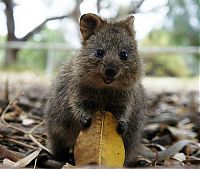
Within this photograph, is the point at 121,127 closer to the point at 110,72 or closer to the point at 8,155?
the point at 110,72

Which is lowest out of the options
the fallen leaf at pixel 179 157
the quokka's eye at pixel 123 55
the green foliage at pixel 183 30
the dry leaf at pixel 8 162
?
the fallen leaf at pixel 179 157

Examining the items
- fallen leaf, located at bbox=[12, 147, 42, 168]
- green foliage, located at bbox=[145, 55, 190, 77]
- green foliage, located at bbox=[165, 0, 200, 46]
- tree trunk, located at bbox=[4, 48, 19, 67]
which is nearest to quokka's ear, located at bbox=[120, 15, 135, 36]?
fallen leaf, located at bbox=[12, 147, 42, 168]

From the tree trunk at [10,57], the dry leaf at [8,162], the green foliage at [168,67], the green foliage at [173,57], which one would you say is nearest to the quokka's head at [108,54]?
the dry leaf at [8,162]

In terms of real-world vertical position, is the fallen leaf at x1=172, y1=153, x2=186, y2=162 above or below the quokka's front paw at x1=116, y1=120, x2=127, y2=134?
below

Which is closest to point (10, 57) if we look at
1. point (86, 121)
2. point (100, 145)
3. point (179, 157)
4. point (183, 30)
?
point (183, 30)

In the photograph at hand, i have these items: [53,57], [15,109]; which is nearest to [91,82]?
[15,109]

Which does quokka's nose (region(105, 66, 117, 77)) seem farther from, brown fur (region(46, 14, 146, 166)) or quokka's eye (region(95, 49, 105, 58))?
quokka's eye (region(95, 49, 105, 58))

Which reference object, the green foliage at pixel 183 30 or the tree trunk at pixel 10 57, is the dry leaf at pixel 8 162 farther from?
the tree trunk at pixel 10 57

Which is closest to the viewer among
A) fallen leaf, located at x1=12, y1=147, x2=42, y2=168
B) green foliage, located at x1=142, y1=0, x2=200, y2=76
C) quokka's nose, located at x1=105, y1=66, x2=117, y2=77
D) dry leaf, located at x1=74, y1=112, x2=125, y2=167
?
dry leaf, located at x1=74, y1=112, x2=125, y2=167
